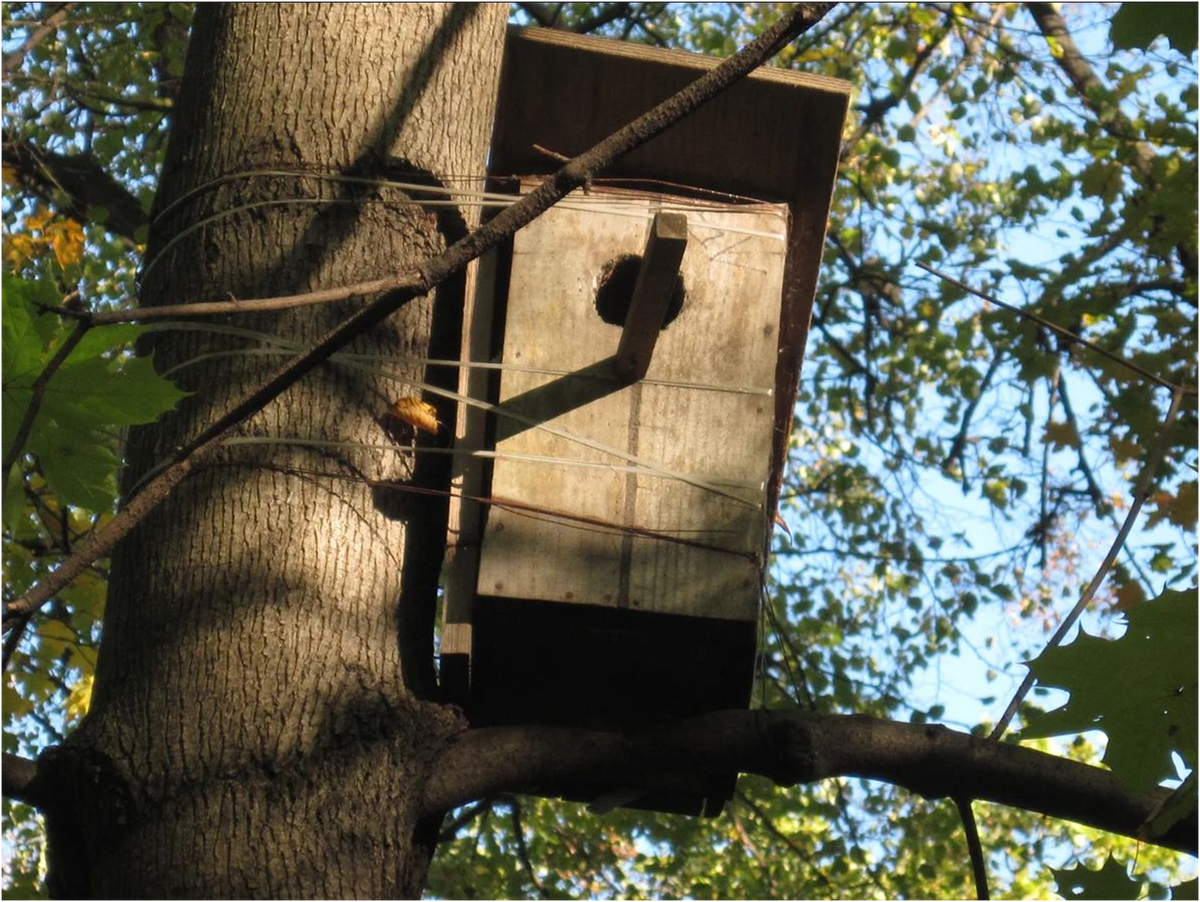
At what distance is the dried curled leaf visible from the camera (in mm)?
1901

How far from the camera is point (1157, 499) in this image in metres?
4.66

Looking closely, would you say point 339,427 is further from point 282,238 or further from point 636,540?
point 636,540

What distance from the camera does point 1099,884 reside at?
1643 millimetres

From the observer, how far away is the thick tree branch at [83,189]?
482 cm

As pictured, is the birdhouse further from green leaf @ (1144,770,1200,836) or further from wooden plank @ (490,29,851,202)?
green leaf @ (1144,770,1200,836)

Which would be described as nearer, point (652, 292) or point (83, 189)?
point (652, 292)

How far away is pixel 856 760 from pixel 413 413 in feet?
A: 2.71

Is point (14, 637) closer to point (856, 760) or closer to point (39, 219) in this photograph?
point (856, 760)

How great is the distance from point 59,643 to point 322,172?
2.68m

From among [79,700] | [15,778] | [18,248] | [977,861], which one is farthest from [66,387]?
[79,700]

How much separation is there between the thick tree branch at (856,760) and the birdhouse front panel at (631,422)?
0.21 meters

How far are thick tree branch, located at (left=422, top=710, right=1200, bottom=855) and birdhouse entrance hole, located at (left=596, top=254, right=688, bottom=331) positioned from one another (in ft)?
2.29

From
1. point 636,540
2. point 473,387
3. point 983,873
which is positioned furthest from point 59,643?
point 983,873

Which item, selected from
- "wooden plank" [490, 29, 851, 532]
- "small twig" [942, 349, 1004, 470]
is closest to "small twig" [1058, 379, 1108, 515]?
"small twig" [942, 349, 1004, 470]
